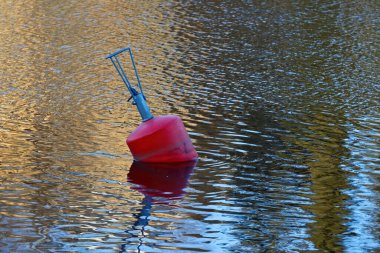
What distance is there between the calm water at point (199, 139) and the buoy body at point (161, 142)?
274 mm

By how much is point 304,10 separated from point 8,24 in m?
11.6

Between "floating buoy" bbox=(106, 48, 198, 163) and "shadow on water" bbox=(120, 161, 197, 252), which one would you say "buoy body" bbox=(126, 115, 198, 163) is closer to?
"floating buoy" bbox=(106, 48, 198, 163)

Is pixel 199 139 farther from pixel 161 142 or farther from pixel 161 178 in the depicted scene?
pixel 161 178

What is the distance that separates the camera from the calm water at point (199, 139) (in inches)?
359

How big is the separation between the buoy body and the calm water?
0.90 ft

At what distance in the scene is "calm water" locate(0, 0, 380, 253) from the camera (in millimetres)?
9117

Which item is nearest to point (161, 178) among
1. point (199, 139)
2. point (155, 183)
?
point (155, 183)

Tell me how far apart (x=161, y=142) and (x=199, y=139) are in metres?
1.51

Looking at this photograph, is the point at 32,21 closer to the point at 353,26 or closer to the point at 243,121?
the point at 353,26

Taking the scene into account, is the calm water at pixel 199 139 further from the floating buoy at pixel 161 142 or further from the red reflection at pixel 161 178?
the floating buoy at pixel 161 142

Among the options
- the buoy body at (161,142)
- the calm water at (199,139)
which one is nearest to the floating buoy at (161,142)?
the buoy body at (161,142)

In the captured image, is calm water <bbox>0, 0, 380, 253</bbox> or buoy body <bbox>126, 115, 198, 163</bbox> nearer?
calm water <bbox>0, 0, 380, 253</bbox>

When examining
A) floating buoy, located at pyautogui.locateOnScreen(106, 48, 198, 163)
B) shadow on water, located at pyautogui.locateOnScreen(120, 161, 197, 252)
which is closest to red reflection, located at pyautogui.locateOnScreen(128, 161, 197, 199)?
shadow on water, located at pyautogui.locateOnScreen(120, 161, 197, 252)

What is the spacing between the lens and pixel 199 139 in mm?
13336
